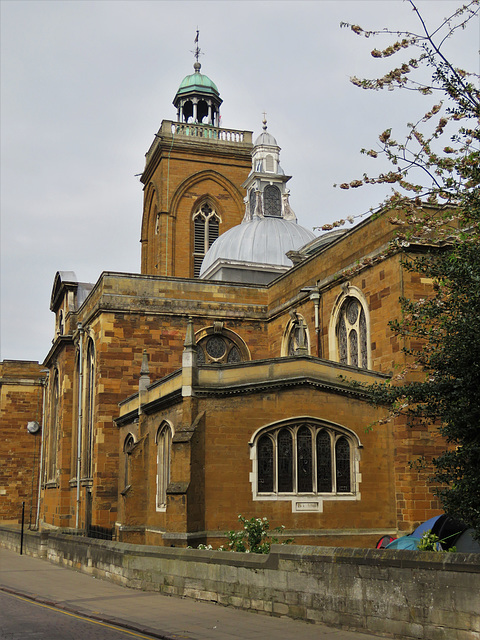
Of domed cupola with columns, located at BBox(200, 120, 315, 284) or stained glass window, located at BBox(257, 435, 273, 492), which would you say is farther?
domed cupola with columns, located at BBox(200, 120, 315, 284)

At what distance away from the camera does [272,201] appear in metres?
41.2

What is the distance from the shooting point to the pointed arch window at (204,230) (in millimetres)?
45438

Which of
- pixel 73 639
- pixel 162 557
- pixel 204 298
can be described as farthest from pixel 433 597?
pixel 204 298

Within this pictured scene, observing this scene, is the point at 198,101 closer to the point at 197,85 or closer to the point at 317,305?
the point at 197,85

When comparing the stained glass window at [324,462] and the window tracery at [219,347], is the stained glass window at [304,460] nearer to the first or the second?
the stained glass window at [324,462]

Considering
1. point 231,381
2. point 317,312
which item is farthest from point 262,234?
point 231,381

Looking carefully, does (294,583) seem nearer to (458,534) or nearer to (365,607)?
(365,607)

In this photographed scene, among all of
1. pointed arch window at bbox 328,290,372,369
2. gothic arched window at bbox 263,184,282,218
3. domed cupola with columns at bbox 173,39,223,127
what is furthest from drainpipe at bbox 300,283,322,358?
domed cupola with columns at bbox 173,39,223,127

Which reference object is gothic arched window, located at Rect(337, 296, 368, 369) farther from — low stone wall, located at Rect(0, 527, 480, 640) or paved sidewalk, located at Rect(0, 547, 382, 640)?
low stone wall, located at Rect(0, 527, 480, 640)

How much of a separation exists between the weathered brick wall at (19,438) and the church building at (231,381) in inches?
177

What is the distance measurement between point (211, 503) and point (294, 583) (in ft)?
24.8

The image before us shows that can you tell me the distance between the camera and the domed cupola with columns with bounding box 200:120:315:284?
119 ft

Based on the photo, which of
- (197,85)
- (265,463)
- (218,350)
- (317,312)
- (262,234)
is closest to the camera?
(265,463)

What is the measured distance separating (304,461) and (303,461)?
1.2 inches
